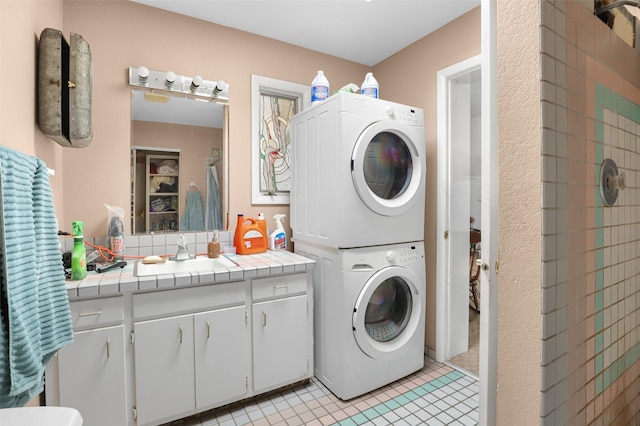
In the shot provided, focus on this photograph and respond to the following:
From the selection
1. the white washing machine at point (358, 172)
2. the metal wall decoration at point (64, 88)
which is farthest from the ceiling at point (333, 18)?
the metal wall decoration at point (64, 88)

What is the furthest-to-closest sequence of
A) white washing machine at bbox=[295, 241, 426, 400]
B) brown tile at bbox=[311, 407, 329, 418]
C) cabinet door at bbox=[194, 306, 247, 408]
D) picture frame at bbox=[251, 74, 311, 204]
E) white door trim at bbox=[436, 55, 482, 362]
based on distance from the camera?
picture frame at bbox=[251, 74, 311, 204] < white door trim at bbox=[436, 55, 482, 362] < white washing machine at bbox=[295, 241, 426, 400] < brown tile at bbox=[311, 407, 329, 418] < cabinet door at bbox=[194, 306, 247, 408]

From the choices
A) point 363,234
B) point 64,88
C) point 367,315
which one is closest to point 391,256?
point 363,234

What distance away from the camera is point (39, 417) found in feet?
2.00

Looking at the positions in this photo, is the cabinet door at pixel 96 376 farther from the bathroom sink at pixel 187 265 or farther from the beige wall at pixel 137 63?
the beige wall at pixel 137 63

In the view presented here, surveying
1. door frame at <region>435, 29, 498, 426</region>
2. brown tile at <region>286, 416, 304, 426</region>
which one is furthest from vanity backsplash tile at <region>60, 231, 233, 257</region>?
door frame at <region>435, 29, 498, 426</region>

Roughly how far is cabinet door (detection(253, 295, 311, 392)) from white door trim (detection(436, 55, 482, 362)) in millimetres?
A: 1074

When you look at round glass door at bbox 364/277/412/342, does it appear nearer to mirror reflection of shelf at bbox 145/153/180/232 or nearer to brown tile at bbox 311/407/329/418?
brown tile at bbox 311/407/329/418

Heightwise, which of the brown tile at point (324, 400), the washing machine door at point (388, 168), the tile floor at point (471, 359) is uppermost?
the washing machine door at point (388, 168)

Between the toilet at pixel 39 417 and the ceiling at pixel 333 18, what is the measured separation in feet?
7.28

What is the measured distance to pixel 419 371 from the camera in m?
2.21

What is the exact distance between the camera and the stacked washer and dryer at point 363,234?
1.83 m

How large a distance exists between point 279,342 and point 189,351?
0.50m

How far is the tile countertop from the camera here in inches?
54.4

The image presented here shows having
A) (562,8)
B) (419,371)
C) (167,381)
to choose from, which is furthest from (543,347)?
(419,371)
